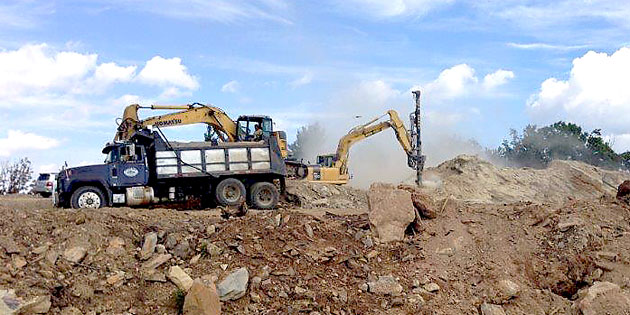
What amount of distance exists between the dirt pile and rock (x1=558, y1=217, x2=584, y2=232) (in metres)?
0.04

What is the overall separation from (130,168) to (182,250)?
7.77 m

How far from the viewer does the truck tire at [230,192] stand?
19.3 metres

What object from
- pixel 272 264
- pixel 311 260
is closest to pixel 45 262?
pixel 272 264

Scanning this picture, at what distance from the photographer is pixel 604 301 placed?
436 inches

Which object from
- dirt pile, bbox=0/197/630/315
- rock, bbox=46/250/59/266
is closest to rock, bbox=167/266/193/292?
dirt pile, bbox=0/197/630/315

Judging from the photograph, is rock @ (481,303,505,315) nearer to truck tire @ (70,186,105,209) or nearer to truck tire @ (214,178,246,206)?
truck tire @ (214,178,246,206)

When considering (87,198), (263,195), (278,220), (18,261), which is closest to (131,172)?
(87,198)

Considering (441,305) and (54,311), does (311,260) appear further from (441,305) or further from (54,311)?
(54,311)

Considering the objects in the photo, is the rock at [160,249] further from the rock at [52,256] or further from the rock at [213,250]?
the rock at [52,256]

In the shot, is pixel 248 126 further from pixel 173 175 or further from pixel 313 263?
pixel 313 263

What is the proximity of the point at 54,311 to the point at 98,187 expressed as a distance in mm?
8925

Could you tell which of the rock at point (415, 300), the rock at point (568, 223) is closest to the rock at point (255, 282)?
the rock at point (415, 300)

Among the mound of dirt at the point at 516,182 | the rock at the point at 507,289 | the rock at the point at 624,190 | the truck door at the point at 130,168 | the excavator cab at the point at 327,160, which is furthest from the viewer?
the mound of dirt at the point at 516,182

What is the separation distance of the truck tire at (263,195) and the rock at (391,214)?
23.5ft
